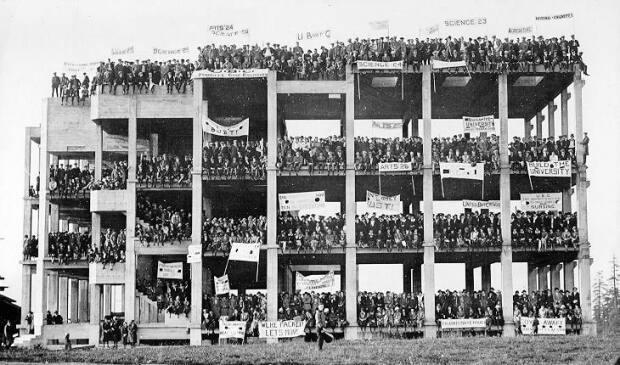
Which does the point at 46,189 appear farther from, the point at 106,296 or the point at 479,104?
the point at 479,104

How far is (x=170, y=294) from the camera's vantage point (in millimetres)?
43688

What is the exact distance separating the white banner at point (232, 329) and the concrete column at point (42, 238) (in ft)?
36.3

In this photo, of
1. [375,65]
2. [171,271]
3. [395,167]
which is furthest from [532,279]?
[171,271]

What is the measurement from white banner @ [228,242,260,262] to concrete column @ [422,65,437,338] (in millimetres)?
7580

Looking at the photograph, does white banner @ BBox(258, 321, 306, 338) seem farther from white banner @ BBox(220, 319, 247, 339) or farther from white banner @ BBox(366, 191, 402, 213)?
white banner @ BBox(366, 191, 402, 213)

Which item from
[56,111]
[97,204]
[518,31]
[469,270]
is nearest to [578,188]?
[518,31]

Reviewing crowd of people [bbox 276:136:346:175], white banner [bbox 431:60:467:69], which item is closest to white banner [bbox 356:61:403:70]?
white banner [bbox 431:60:467:69]

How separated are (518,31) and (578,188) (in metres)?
7.61

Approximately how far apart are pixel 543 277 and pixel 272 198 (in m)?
17.2

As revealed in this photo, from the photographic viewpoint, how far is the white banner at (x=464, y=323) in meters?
40.4

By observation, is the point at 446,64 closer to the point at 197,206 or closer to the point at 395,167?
the point at 395,167

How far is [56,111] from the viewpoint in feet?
159

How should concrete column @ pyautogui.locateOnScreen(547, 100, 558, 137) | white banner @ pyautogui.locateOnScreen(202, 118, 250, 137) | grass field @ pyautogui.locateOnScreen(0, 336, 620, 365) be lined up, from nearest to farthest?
grass field @ pyautogui.locateOnScreen(0, 336, 620, 365), white banner @ pyautogui.locateOnScreen(202, 118, 250, 137), concrete column @ pyautogui.locateOnScreen(547, 100, 558, 137)

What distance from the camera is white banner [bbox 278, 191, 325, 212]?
43.1 metres
